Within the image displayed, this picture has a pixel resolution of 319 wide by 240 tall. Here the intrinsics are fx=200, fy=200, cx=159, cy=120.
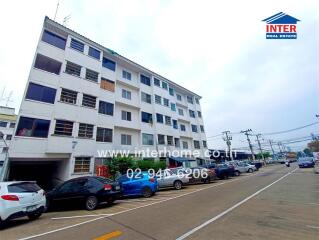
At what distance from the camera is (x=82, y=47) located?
22.7m

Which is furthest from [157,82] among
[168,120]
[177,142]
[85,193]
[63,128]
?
[85,193]

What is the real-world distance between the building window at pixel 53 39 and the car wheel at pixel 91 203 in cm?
1705

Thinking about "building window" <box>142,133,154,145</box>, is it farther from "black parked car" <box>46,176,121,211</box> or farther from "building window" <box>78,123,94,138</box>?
"black parked car" <box>46,176,121,211</box>

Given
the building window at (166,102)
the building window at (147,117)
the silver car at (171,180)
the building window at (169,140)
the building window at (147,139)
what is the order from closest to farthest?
1. the silver car at (171,180)
2. the building window at (147,139)
3. the building window at (147,117)
4. the building window at (169,140)
5. the building window at (166,102)

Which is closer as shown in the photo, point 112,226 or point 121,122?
point 112,226

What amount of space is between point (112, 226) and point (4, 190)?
172 inches

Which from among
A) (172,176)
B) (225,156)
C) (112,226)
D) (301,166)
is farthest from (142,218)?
(225,156)

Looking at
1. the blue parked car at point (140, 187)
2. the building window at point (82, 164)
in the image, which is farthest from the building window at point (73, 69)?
the blue parked car at point (140, 187)

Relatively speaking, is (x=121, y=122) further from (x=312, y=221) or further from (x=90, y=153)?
(x=312, y=221)

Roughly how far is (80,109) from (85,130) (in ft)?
7.24

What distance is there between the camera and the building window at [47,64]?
19044 mm

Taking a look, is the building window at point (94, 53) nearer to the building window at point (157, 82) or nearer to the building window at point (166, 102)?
the building window at point (157, 82)

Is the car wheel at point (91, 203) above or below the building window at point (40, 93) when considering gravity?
below

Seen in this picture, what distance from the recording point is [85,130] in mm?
20594
